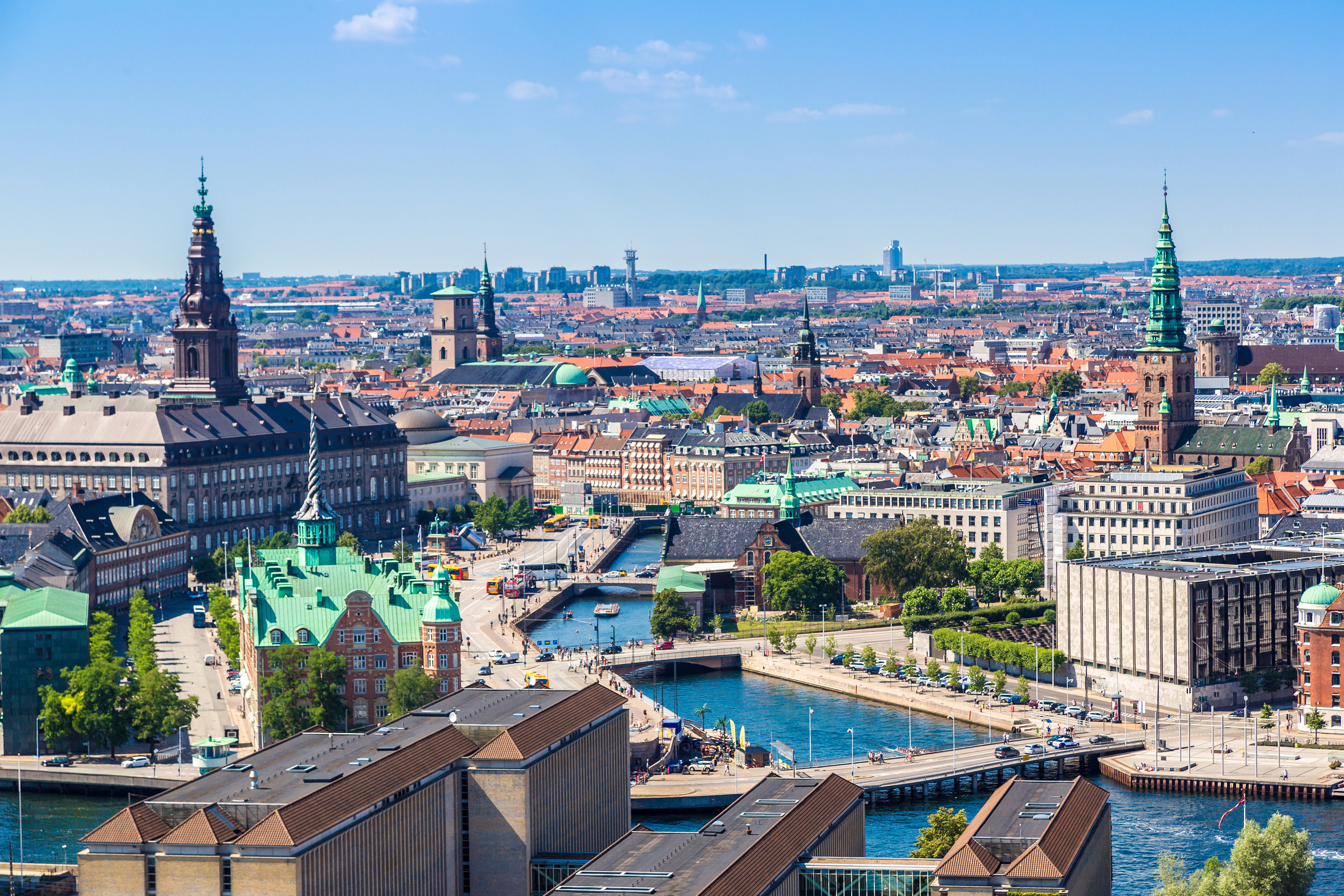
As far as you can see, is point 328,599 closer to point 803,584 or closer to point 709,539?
point 803,584


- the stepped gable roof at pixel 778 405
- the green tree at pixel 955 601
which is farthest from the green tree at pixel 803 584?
the stepped gable roof at pixel 778 405

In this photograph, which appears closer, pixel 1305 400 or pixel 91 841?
pixel 91 841

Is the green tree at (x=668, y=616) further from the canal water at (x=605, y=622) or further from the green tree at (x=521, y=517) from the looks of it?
the green tree at (x=521, y=517)

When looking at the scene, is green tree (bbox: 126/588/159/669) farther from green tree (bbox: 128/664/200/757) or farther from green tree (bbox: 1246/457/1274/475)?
green tree (bbox: 1246/457/1274/475)

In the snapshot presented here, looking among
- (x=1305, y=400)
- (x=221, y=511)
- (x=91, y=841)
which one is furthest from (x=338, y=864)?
(x=1305, y=400)

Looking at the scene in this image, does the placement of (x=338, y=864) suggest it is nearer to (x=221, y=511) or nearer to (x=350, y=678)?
(x=350, y=678)

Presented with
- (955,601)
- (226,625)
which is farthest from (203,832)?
(955,601)

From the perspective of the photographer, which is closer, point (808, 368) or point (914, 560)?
point (914, 560)
